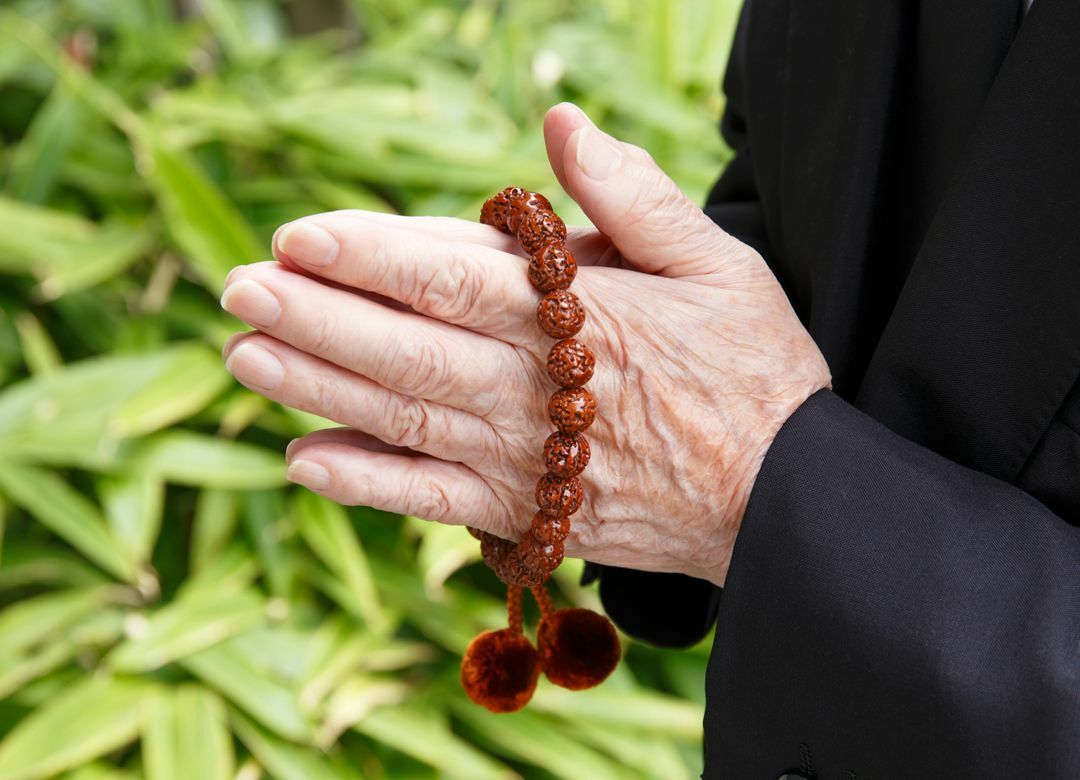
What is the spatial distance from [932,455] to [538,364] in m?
0.25

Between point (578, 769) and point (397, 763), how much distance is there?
277mm

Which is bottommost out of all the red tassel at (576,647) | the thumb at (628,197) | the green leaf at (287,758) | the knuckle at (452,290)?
the green leaf at (287,758)

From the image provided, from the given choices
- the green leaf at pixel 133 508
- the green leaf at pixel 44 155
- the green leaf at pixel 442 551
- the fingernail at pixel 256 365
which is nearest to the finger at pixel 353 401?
the fingernail at pixel 256 365

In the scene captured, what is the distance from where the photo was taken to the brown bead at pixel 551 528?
24.9 inches

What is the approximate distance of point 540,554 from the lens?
64 cm

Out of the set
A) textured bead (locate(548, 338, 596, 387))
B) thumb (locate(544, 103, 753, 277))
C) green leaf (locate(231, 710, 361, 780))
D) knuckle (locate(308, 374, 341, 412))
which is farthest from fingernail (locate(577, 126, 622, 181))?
green leaf (locate(231, 710, 361, 780))

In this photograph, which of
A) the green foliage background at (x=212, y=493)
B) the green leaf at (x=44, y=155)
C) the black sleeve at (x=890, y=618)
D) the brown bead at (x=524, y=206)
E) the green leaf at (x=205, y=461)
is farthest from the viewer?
the green leaf at (x=44, y=155)

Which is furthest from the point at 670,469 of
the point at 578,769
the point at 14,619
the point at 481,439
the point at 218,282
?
the point at 14,619

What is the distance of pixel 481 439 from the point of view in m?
0.66

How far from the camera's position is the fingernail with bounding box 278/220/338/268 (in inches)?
22.4

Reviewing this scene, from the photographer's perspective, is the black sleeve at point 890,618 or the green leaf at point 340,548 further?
the green leaf at point 340,548

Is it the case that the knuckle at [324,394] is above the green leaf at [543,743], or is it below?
above

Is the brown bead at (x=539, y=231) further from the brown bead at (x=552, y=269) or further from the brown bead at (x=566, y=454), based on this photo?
the brown bead at (x=566, y=454)

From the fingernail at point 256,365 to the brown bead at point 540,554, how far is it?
19 cm
